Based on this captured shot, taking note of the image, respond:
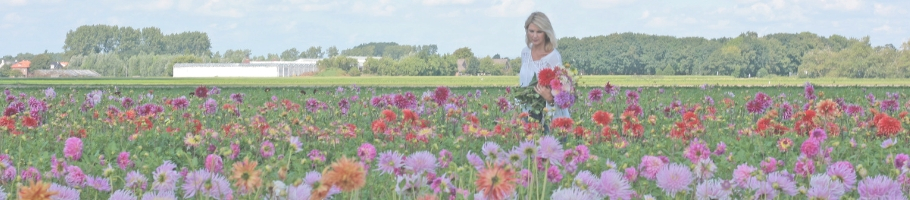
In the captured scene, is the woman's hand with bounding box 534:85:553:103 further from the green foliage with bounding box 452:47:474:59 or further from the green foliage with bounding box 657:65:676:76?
the green foliage with bounding box 452:47:474:59

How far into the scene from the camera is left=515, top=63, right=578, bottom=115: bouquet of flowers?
532cm

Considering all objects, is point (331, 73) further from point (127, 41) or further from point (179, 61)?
point (127, 41)

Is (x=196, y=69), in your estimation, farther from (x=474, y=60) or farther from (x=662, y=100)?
(x=662, y=100)

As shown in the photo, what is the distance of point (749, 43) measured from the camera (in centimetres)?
11881

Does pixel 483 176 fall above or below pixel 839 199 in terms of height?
above

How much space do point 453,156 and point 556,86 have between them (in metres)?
0.67

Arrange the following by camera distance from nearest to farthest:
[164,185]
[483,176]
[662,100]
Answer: [483,176], [164,185], [662,100]

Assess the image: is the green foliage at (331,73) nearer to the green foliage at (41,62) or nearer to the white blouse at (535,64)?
the green foliage at (41,62)

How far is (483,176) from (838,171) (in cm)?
130

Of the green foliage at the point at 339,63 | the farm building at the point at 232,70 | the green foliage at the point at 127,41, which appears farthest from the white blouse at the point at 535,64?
the green foliage at the point at 127,41

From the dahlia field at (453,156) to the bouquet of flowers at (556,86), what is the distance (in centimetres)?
14

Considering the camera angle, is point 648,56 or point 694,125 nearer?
point 694,125

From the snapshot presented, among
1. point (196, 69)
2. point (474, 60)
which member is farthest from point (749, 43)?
point (196, 69)

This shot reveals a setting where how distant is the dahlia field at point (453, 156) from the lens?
2064 millimetres
